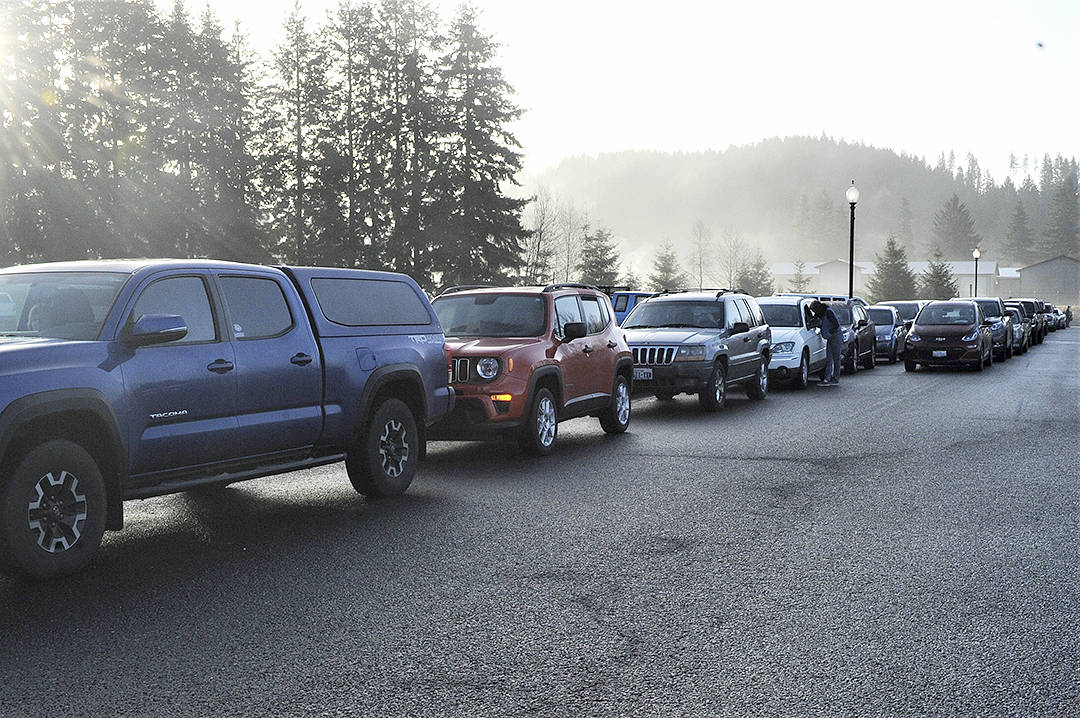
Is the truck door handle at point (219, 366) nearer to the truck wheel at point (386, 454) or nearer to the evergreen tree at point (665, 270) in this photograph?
the truck wheel at point (386, 454)

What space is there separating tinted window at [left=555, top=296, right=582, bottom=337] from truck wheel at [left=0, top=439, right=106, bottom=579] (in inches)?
256

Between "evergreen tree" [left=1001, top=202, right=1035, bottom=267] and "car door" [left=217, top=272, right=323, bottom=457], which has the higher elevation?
"evergreen tree" [left=1001, top=202, right=1035, bottom=267]

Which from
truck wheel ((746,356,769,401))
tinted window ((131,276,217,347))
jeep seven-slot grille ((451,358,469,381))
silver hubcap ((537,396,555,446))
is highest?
tinted window ((131,276,217,347))

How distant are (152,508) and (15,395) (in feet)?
9.99

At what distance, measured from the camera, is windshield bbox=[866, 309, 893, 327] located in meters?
32.4

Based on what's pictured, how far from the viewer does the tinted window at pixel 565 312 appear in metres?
12.2

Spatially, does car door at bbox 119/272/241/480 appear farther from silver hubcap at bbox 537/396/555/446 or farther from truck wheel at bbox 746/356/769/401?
truck wheel at bbox 746/356/769/401

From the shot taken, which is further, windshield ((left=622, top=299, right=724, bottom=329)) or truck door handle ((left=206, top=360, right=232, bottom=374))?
windshield ((left=622, top=299, right=724, bottom=329))

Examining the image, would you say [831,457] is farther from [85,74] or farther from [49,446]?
[85,74]

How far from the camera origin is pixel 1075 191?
16875 centimetres

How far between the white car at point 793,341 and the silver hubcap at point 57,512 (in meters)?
15.7

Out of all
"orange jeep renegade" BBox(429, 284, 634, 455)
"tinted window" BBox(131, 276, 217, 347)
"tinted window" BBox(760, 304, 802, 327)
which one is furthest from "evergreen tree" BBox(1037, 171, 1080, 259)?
"tinted window" BBox(131, 276, 217, 347)

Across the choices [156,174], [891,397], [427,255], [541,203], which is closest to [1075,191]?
[541,203]

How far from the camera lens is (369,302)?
8.94 m
